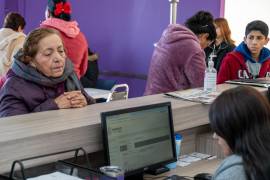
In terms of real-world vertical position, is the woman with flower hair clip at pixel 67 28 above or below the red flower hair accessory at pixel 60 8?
below

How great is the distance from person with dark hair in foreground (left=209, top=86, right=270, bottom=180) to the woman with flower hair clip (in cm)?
205

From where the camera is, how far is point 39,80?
227cm

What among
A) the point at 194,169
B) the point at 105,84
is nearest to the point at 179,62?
the point at 194,169

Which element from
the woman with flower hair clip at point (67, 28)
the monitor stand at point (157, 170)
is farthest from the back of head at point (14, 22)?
the monitor stand at point (157, 170)

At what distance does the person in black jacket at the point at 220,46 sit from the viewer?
14.8 ft

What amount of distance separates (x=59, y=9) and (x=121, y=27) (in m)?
3.02

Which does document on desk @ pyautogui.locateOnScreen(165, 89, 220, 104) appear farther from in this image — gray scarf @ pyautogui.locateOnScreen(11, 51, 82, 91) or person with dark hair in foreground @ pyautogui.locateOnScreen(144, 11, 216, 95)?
gray scarf @ pyautogui.locateOnScreen(11, 51, 82, 91)

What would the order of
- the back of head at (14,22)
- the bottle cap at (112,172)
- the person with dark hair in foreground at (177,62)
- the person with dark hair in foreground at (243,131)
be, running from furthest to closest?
the back of head at (14,22) → the person with dark hair in foreground at (177,62) → the bottle cap at (112,172) → the person with dark hair in foreground at (243,131)

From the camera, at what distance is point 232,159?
1.53 meters

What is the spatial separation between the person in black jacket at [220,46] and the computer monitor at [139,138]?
233 cm

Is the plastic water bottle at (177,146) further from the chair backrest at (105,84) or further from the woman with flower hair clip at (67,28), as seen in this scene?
the chair backrest at (105,84)

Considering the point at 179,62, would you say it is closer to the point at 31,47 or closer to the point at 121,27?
the point at 31,47

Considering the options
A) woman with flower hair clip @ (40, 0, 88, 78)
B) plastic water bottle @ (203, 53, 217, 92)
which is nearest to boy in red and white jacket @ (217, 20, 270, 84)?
plastic water bottle @ (203, 53, 217, 92)

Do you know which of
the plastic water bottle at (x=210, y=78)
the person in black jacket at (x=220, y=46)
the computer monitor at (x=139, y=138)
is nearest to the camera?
the computer monitor at (x=139, y=138)
